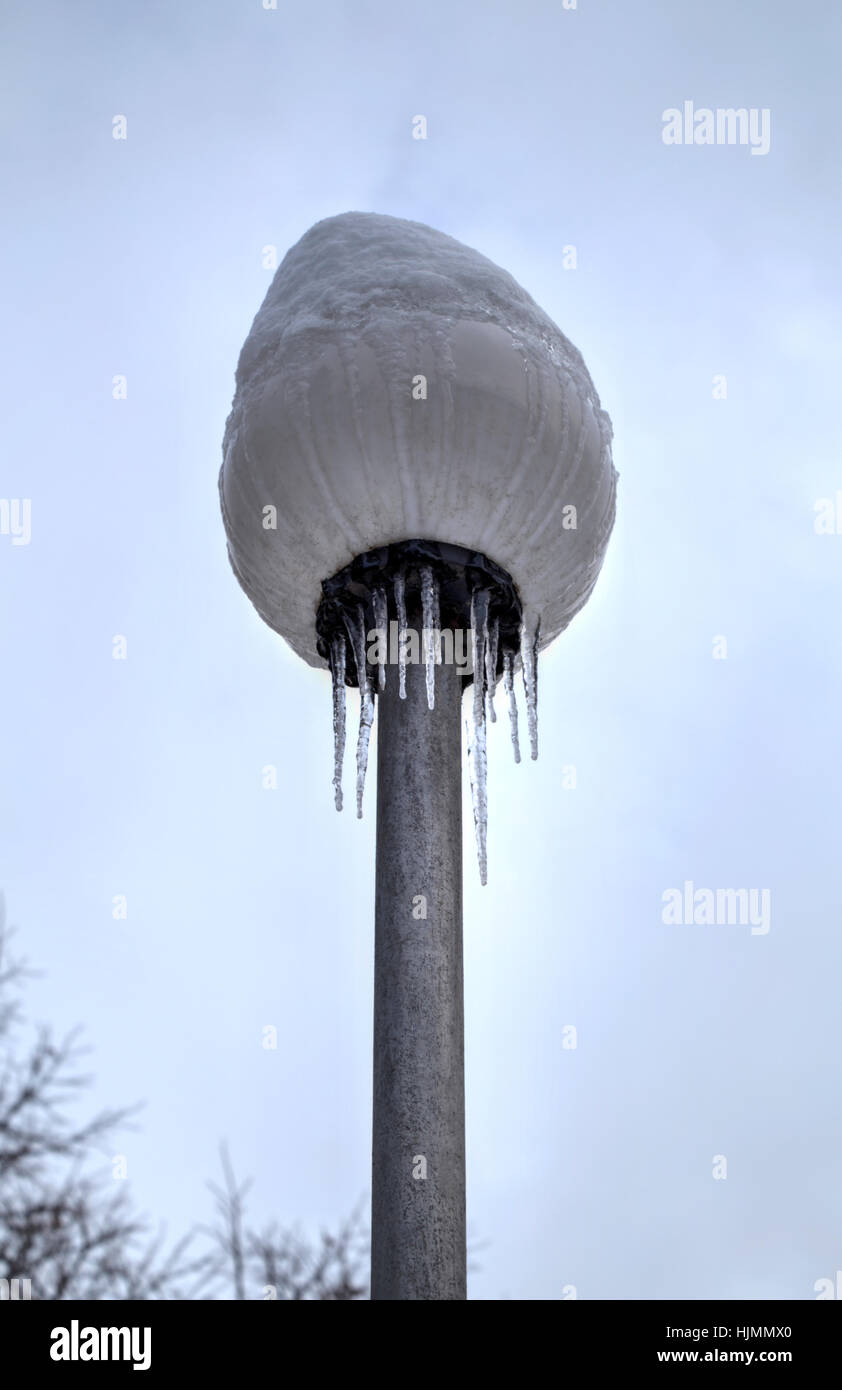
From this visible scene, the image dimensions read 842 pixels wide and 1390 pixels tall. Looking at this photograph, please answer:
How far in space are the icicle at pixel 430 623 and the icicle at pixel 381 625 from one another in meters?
0.19

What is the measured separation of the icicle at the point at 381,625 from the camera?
6.96m

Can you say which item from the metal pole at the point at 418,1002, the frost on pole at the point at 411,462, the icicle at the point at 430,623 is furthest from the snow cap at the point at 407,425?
the metal pole at the point at 418,1002

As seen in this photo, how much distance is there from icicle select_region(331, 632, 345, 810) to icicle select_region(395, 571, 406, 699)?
1.40ft

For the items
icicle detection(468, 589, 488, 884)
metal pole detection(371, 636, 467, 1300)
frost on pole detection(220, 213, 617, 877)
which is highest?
frost on pole detection(220, 213, 617, 877)

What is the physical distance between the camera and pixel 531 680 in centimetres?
741

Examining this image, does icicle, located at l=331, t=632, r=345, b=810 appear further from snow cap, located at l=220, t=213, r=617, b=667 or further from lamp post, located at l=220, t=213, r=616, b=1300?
snow cap, located at l=220, t=213, r=617, b=667

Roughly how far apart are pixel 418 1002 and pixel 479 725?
162 centimetres

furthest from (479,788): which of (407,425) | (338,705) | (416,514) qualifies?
(407,425)

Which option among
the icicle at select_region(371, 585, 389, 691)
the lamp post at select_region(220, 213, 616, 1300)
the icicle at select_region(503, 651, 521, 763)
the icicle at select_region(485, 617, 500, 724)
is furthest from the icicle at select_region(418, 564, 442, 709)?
the icicle at select_region(503, 651, 521, 763)

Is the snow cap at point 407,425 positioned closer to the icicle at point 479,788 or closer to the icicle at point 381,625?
the icicle at point 381,625

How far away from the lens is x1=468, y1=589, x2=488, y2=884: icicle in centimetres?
713

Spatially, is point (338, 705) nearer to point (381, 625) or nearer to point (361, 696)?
point (361, 696)
